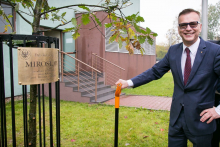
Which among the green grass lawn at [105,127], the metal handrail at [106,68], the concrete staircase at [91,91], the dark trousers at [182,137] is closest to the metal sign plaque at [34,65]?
the dark trousers at [182,137]

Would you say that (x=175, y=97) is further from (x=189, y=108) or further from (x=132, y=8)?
(x=132, y=8)

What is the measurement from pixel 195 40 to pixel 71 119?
4.14 meters

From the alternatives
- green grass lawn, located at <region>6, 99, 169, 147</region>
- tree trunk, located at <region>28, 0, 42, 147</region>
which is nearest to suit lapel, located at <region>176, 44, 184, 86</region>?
tree trunk, located at <region>28, 0, 42, 147</region>

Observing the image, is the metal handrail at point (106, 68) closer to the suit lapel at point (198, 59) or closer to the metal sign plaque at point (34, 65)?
the metal sign plaque at point (34, 65)

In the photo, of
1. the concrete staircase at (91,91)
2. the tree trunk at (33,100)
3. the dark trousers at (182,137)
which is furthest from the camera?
the concrete staircase at (91,91)

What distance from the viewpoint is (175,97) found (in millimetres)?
2230

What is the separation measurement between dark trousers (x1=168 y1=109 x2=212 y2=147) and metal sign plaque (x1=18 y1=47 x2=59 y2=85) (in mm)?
1528

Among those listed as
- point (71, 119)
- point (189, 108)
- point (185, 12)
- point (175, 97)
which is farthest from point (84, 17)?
point (71, 119)

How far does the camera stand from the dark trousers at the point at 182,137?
2.05 m

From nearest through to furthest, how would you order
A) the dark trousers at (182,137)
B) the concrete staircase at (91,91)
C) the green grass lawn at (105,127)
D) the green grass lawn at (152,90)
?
1. the dark trousers at (182,137)
2. the green grass lawn at (105,127)
3. the concrete staircase at (91,91)
4. the green grass lawn at (152,90)

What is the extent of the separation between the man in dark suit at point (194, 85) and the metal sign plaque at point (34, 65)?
1.43 meters

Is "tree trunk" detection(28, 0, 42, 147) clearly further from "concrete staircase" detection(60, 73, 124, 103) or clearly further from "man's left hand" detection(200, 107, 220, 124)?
"concrete staircase" detection(60, 73, 124, 103)

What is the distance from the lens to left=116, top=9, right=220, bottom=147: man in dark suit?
198cm

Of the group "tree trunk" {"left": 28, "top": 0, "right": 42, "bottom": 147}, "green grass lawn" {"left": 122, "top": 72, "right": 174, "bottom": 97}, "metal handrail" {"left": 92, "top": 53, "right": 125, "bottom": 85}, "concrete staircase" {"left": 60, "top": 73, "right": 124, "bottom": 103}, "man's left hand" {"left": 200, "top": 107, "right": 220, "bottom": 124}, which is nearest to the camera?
"man's left hand" {"left": 200, "top": 107, "right": 220, "bottom": 124}
